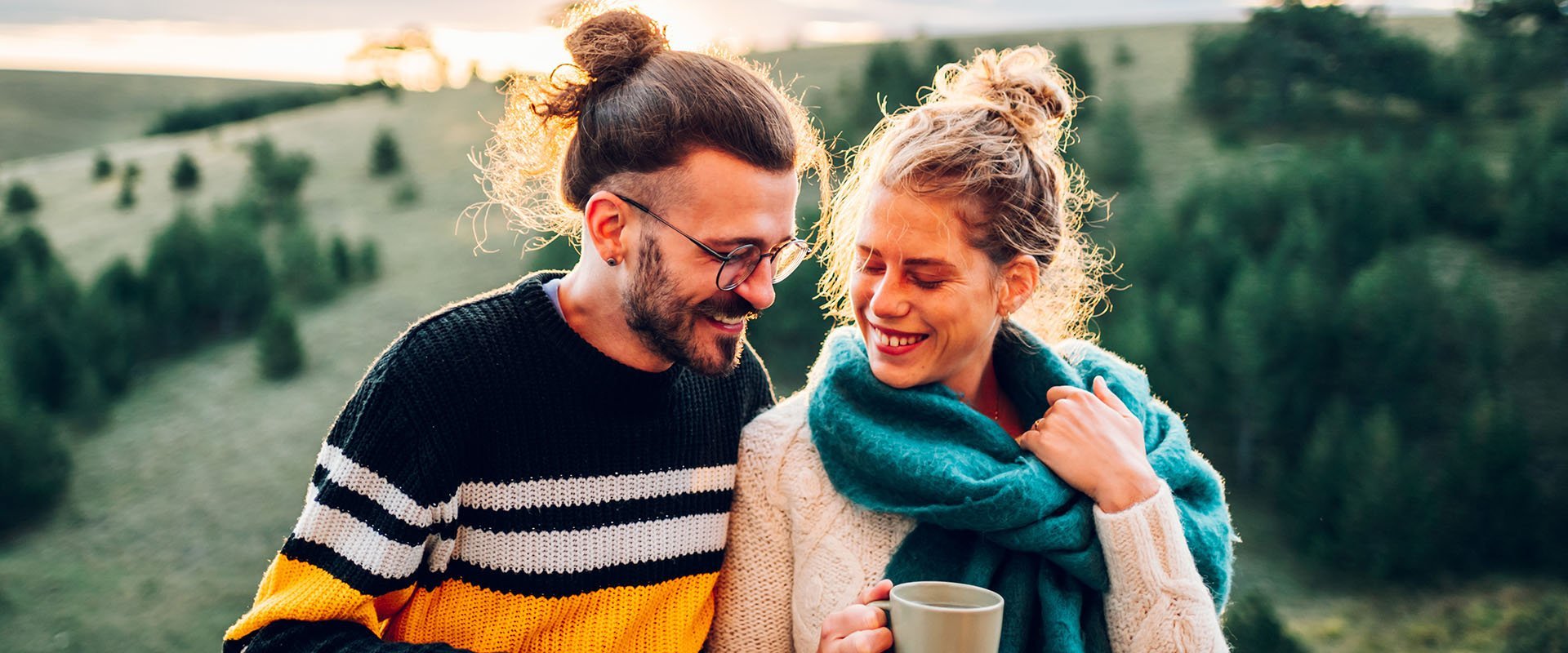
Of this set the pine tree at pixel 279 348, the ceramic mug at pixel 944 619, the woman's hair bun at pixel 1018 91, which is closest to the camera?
the ceramic mug at pixel 944 619

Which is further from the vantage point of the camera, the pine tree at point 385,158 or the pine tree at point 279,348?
the pine tree at point 385,158

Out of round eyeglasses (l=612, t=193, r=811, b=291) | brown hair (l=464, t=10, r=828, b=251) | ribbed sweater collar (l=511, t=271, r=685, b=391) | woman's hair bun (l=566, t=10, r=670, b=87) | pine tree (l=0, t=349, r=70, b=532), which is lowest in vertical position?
pine tree (l=0, t=349, r=70, b=532)

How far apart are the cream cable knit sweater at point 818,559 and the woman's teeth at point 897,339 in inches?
9.2

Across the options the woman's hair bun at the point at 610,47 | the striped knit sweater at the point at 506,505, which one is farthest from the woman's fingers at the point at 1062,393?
the woman's hair bun at the point at 610,47

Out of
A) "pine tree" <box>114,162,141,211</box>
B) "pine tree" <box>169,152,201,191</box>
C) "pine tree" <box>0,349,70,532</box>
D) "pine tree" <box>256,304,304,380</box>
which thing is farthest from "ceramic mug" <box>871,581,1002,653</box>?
"pine tree" <box>169,152,201,191</box>

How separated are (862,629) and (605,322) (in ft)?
2.45

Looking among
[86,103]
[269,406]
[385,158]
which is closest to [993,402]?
[269,406]

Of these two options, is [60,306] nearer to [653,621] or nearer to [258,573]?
[258,573]

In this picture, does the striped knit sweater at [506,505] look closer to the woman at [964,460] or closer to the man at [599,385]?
the man at [599,385]

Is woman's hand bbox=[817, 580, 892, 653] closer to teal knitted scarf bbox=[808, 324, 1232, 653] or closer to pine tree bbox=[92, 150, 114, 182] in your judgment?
teal knitted scarf bbox=[808, 324, 1232, 653]

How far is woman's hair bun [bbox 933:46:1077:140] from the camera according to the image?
2.05 m

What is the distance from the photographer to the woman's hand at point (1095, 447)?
1803mm

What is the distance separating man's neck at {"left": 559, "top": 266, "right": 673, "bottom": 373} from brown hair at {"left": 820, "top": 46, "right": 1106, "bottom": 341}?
42 centimetres

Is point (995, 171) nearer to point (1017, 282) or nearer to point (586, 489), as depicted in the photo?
point (1017, 282)
